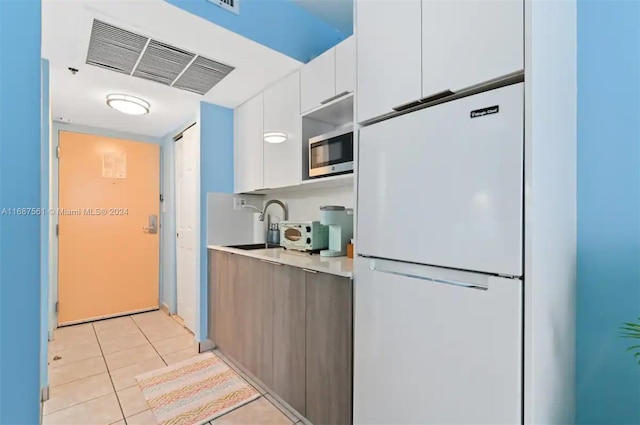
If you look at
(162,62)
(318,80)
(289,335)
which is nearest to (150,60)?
(162,62)

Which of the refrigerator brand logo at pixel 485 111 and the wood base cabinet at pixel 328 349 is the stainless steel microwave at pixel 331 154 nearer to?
the wood base cabinet at pixel 328 349

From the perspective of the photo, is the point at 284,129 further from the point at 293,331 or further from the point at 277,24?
the point at 293,331

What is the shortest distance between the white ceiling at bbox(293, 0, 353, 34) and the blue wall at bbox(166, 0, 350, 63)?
3cm

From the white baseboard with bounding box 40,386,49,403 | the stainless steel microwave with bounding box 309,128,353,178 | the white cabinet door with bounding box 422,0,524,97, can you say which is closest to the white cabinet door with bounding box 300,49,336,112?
the stainless steel microwave with bounding box 309,128,353,178

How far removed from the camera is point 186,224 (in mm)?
3434

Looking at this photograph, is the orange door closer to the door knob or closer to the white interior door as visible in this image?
the door knob

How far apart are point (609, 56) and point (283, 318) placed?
6.54ft

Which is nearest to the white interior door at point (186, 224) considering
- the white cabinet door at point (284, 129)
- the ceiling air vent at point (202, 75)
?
the ceiling air vent at point (202, 75)

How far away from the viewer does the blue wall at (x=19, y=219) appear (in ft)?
3.20

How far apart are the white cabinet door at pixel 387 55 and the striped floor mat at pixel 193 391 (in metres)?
1.93

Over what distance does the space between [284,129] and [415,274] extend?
5.24ft

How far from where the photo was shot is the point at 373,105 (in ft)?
4.67

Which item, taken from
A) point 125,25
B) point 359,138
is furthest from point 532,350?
point 125,25

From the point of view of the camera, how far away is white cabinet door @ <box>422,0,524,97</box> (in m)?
0.98
